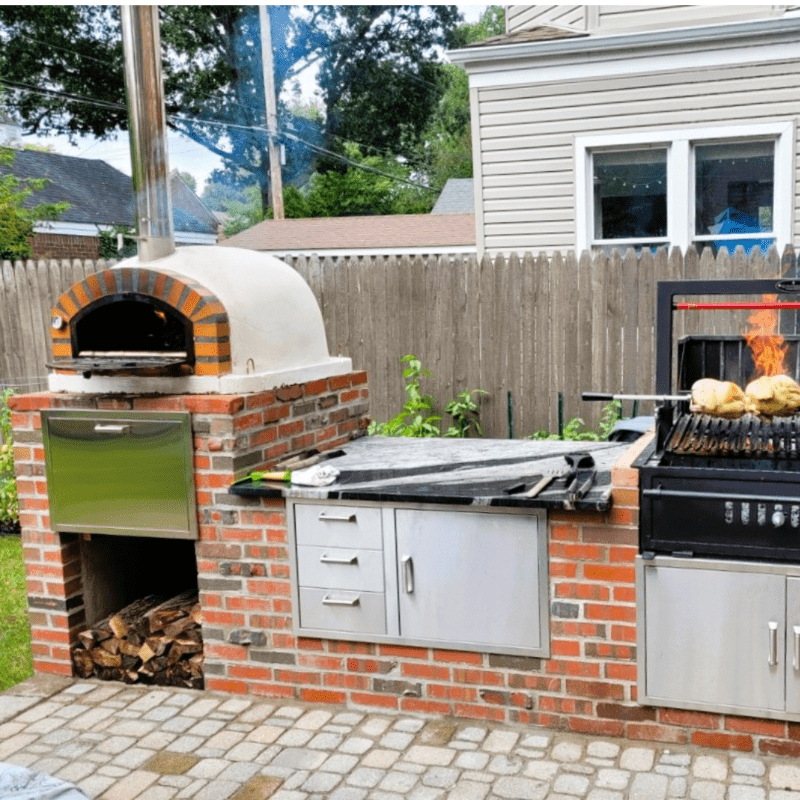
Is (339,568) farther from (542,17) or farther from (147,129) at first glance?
(542,17)

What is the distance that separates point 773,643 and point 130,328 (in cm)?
278

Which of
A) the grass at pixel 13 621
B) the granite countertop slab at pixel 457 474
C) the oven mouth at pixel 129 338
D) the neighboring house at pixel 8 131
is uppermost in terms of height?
the neighboring house at pixel 8 131

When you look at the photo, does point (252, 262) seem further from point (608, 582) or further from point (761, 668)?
point (761, 668)

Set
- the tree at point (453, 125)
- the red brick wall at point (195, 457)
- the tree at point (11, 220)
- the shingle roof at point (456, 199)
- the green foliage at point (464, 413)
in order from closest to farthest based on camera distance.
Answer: the red brick wall at point (195, 457) < the green foliage at point (464, 413) < the tree at point (11, 220) < the shingle roof at point (456, 199) < the tree at point (453, 125)

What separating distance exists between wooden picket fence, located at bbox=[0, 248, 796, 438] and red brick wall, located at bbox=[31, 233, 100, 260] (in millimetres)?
13322

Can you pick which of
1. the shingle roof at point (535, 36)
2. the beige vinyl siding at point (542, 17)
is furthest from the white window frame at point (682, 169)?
the beige vinyl siding at point (542, 17)

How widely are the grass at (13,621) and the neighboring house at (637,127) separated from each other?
5387 millimetres

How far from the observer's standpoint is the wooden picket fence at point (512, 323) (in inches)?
260

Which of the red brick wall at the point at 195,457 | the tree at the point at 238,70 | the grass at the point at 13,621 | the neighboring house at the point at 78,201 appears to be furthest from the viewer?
the tree at the point at 238,70

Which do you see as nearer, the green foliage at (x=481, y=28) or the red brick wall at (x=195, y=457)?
the red brick wall at (x=195, y=457)

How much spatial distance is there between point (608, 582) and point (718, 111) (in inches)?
253

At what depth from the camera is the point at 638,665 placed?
3.21 meters

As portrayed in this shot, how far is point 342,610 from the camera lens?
3.55m

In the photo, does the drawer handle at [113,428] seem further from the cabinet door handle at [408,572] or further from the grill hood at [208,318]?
the cabinet door handle at [408,572]
